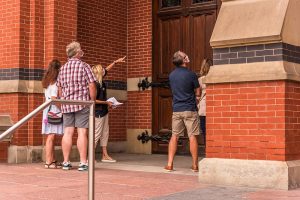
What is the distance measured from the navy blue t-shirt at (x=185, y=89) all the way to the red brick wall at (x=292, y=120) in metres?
1.80

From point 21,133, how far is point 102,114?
153 centimetres

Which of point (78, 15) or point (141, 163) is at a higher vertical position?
point (78, 15)

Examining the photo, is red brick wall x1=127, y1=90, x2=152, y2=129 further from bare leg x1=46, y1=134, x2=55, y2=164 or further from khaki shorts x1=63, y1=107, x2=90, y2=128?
khaki shorts x1=63, y1=107, x2=90, y2=128

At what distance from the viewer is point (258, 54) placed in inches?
278

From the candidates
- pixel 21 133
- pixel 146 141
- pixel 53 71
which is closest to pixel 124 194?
pixel 53 71

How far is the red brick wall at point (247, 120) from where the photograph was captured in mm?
6859

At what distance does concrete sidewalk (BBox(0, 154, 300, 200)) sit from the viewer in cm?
623

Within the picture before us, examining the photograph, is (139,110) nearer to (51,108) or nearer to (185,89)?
(51,108)

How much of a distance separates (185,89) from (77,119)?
172 centimetres

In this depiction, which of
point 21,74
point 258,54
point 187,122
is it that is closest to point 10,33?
point 21,74

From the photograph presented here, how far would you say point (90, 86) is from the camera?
852cm

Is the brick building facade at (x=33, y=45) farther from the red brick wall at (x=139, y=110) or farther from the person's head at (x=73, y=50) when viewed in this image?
the person's head at (x=73, y=50)

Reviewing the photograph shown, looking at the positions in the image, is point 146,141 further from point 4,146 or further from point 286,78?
point 286,78

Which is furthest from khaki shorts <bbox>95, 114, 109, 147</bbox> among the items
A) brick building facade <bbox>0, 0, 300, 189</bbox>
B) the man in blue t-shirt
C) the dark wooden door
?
the dark wooden door
